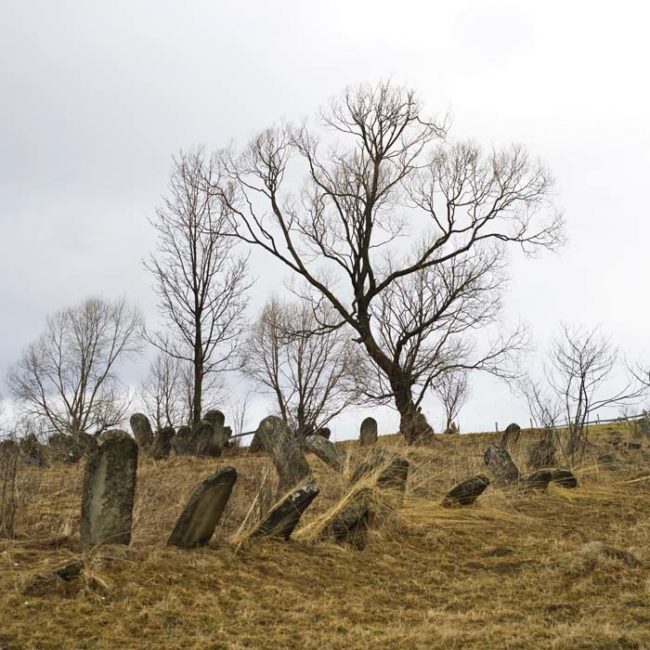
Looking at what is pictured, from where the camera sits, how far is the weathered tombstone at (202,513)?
6457 millimetres

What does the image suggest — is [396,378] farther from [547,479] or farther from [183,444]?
[547,479]

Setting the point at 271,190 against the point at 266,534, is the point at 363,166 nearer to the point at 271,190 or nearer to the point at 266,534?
the point at 271,190

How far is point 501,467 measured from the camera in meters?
10.9

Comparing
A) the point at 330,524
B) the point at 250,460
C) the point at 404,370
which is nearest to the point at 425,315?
the point at 404,370

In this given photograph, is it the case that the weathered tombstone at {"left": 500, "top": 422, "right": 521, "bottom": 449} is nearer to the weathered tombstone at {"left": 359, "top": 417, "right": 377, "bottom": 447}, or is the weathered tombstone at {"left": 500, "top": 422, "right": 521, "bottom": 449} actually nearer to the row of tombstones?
the weathered tombstone at {"left": 359, "top": 417, "right": 377, "bottom": 447}

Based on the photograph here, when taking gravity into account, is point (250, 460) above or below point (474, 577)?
above

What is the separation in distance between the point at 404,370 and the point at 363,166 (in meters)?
5.95

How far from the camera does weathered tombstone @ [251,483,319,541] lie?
6988mm

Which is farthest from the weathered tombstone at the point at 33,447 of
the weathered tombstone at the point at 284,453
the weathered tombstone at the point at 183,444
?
the weathered tombstone at the point at 284,453

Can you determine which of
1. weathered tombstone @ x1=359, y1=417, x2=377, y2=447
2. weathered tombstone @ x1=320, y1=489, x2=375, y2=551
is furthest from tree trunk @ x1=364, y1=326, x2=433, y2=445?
weathered tombstone @ x1=320, y1=489, x2=375, y2=551

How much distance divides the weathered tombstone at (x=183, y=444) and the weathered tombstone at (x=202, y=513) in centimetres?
820

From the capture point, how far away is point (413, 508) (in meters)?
8.71

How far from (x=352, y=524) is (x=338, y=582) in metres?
1.32

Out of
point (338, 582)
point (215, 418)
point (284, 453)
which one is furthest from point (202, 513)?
point (215, 418)
